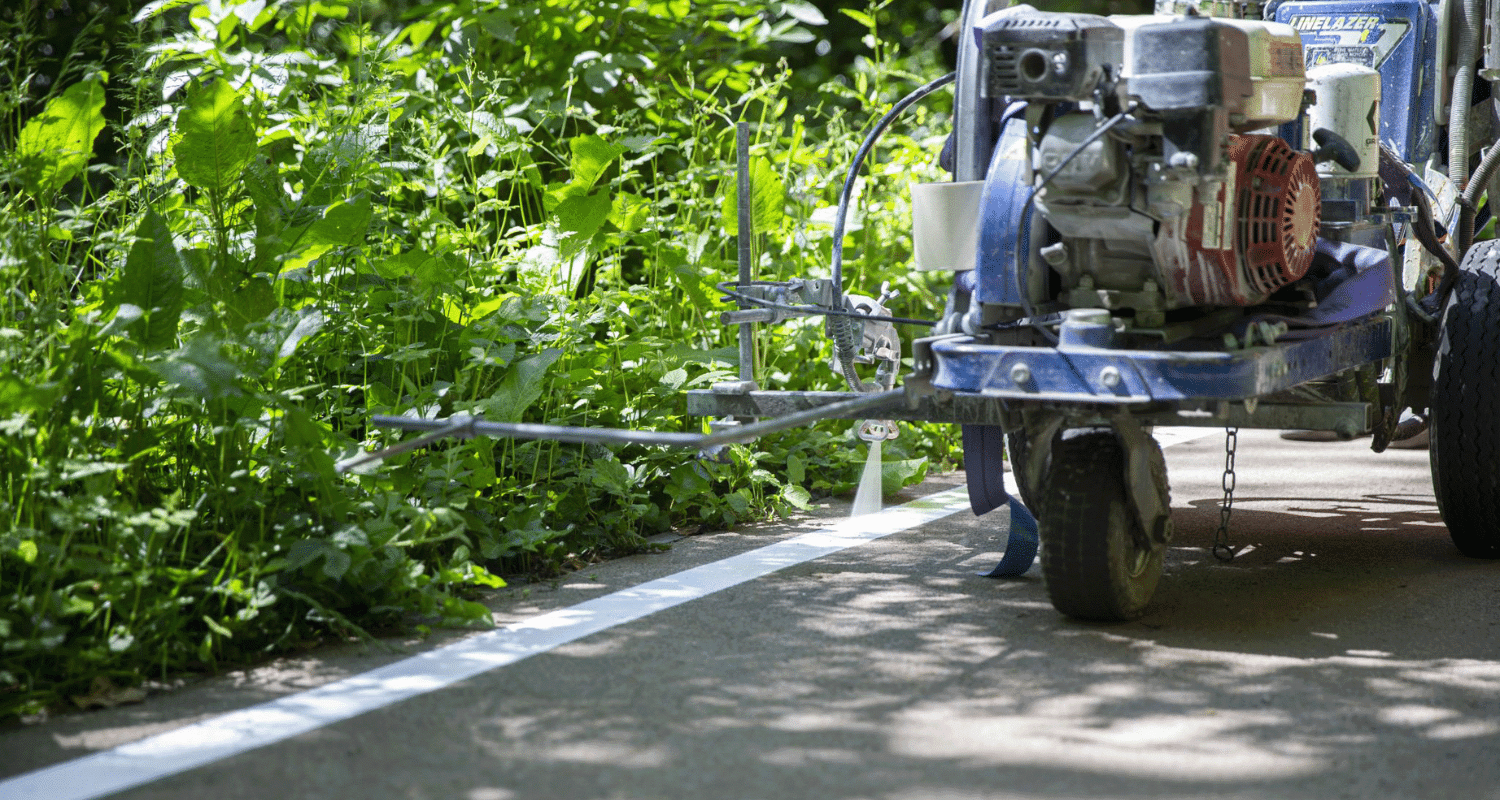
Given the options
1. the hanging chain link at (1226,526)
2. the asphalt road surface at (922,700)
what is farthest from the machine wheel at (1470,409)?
the hanging chain link at (1226,526)

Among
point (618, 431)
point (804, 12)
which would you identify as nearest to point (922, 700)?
point (618, 431)

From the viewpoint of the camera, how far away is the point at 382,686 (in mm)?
3652

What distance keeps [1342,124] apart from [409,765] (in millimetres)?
3483

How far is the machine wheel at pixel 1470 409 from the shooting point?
15.5 ft

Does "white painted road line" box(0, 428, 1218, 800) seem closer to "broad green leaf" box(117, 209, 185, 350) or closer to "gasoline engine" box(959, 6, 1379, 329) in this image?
"broad green leaf" box(117, 209, 185, 350)

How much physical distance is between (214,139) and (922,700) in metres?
2.60

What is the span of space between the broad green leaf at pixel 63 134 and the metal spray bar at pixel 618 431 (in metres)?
1.17

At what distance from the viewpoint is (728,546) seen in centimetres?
535

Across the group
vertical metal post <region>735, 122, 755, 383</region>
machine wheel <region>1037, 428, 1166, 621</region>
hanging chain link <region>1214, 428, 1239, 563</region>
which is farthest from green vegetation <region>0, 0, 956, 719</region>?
machine wheel <region>1037, 428, 1166, 621</region>

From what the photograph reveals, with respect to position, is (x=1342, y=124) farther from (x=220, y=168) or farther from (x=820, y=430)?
(x=220, y=168)

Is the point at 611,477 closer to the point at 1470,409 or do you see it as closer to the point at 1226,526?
the point at 1226,526

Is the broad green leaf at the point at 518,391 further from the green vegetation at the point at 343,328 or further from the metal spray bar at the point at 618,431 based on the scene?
the metal spray bar at the point at 618,431

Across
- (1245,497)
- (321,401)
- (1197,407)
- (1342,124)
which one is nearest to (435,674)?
(321,401)

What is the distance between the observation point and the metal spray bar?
3844 millimetres
